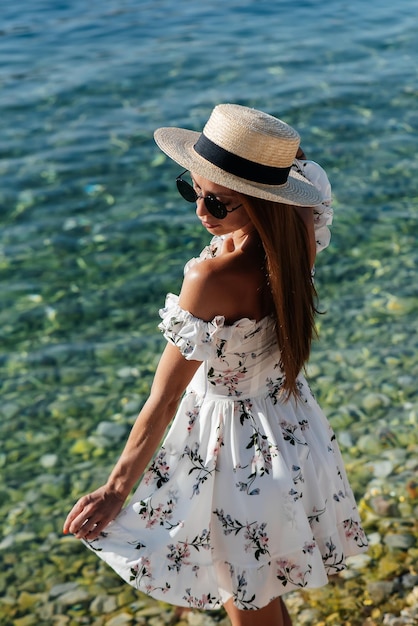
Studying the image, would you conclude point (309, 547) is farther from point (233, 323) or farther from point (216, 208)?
point (216, 208)

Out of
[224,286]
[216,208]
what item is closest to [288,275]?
[224,286]

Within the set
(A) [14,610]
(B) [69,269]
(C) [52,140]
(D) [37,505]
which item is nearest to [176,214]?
(B) [69,269]

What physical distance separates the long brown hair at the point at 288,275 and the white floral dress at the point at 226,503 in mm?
79

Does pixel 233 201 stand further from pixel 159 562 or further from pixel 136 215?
pixel 136 215

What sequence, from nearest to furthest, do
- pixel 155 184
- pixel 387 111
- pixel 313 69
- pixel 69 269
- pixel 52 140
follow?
1. pixel 69 269
2. pixel 155 184
3. pixel 52 140
4. pixel 387 111
5. pixel 313 69

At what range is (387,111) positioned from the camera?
36.5 ft

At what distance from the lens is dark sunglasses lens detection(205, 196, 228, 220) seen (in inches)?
115

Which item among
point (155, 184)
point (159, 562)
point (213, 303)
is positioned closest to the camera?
point (213, 303)

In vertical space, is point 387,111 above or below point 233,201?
below

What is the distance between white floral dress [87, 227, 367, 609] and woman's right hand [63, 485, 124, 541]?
11 cm

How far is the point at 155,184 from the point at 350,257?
8.29 feet

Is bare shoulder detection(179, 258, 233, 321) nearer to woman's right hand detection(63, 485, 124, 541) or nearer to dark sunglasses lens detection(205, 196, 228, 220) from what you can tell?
dark sunglasses lens detection(205, 196, 228, 220)

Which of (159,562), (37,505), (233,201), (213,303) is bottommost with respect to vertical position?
(37,505)

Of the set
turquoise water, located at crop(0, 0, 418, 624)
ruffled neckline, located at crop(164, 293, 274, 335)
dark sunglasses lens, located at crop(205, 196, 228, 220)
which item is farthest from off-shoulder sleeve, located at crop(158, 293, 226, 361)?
turquoise water, located at crop(0, 0, 418, 624)
